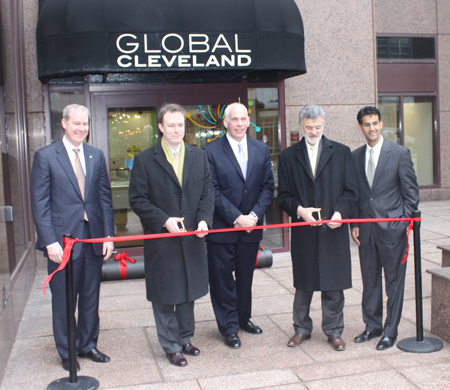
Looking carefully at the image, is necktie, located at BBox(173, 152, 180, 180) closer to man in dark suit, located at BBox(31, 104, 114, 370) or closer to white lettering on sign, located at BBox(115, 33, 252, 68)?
man in dark suit, located at BBox(31, 104, 114, 370)

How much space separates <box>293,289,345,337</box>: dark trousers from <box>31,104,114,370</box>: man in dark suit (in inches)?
61.9

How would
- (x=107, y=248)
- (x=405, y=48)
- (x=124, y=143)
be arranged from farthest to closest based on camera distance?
1. (x=405, y=48)
2. (x=124, y=143)
3. (x=107, y=248)

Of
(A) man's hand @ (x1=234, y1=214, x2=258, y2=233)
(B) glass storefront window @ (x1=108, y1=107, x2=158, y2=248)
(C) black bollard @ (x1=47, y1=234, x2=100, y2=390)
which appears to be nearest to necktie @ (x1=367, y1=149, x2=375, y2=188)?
(A) man's hand @ (x1=234, y1=214, x2=258, y2=233)

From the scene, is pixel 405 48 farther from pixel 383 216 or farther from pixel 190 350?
pixel 190 350

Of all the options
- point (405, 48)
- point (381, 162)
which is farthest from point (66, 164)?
point (405, 48)

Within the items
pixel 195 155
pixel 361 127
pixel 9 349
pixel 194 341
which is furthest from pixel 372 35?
pixel 9 349

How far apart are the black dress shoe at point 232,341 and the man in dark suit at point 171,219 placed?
1.41 ft

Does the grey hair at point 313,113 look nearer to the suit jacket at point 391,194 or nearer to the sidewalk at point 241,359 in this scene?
the suit jacket at point 391,194

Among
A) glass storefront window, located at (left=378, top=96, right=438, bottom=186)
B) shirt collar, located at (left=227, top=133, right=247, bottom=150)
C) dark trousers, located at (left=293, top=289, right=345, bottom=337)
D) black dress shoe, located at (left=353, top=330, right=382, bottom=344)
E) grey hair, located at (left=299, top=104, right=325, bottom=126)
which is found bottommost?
black dress shoe, located at (left=353, top=330, right=382, bottom=344)

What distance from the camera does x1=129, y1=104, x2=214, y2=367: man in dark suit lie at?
12.8 feet

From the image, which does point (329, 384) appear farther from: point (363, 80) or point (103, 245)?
point (363, 80)

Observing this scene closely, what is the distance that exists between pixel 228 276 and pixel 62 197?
1495 mm

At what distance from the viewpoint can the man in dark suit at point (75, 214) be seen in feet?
12.4

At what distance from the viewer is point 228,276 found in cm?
436
